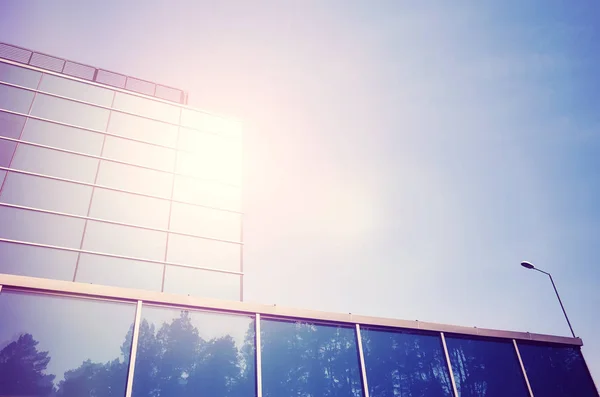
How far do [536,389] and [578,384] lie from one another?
2141 millimetres

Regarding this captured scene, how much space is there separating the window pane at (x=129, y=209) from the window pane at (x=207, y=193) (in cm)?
111

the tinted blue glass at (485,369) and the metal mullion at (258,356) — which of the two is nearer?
the metal mullion at (258,356)

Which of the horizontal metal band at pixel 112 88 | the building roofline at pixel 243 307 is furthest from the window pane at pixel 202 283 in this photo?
the horizontal metal band at pixel 112 88

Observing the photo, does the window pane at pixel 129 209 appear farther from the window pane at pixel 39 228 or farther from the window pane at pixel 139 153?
the window pane at pixel 139 153

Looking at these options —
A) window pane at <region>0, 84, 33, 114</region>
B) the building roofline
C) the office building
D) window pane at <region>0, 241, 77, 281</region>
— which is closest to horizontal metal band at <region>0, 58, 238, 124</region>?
the office building

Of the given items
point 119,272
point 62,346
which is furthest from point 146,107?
point 62,346

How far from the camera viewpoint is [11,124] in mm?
16625

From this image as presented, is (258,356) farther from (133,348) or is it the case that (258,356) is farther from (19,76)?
(19,76)

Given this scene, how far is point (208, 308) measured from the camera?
9648mm

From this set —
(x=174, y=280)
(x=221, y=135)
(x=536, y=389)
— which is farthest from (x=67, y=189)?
(x=536, y=389)

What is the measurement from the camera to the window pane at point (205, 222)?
56.5 ft

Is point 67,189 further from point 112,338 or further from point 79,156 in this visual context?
point 112,338

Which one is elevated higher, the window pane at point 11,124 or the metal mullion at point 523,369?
the window pane at point 11,124

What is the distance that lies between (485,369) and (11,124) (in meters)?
20.8
